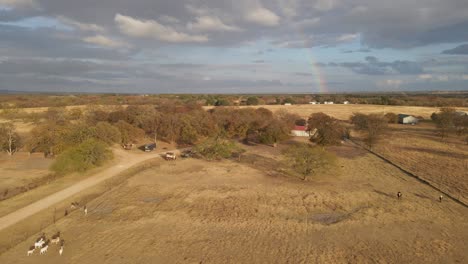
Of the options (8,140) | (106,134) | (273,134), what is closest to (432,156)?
(273,134)

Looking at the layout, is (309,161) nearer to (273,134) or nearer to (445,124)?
(273,134)

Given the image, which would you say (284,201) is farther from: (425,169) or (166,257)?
(425,169)

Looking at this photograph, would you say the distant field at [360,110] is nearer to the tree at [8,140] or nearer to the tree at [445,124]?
the tree at [445,124]

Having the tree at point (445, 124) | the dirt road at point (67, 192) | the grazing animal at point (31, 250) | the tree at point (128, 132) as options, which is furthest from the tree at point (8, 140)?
the tree at point (445, 124)

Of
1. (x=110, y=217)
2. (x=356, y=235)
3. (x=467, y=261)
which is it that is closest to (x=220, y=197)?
(x=110, y=217)

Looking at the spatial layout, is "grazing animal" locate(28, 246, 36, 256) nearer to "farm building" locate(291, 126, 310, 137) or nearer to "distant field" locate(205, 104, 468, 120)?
"farm building" locate(291, 126, 310, 137)

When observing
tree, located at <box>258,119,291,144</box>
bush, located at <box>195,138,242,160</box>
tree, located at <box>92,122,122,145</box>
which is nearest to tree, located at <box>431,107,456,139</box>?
tree, located at <box>258,119,291,144</box>

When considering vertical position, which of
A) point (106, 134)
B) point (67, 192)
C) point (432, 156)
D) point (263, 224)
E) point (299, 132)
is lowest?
point (263, 224)
